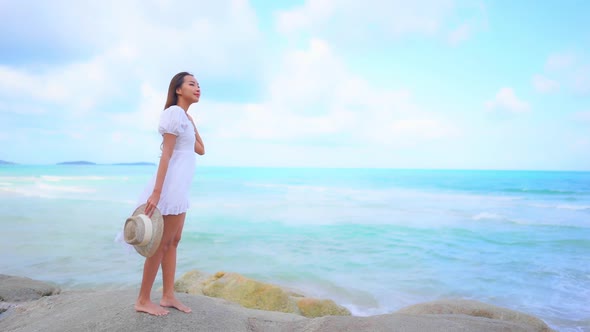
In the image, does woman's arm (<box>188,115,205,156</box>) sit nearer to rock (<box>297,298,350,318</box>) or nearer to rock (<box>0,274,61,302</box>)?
rock (<box>297,298,350,318</box>)

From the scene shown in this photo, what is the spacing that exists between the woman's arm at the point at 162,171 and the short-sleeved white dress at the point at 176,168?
55mm

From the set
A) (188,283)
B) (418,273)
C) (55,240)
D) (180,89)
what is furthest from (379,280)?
(55,240)

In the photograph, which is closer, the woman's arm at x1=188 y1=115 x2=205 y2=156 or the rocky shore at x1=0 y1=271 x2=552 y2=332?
the rocky shore at x1=0 y1=271 x2=552 y2=332

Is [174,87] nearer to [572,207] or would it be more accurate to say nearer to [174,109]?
[174,109]

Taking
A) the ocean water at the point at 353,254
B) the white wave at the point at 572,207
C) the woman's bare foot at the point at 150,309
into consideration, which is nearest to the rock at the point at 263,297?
the ocean water at the point at 353,254

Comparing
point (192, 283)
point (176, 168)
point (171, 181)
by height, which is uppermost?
point (176, 168)

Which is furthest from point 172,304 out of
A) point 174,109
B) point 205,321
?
point 174,109

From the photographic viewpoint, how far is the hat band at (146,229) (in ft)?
9.82

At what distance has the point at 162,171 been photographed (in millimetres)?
3197

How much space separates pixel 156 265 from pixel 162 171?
828 mm

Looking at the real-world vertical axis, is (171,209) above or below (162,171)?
below

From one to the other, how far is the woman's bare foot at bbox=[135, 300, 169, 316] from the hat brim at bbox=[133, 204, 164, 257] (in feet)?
1.80

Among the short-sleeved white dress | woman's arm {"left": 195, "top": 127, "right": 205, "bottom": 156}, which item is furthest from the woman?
woman's arm {"left": 195, "top": 127, "right": 205, "bottom": 156}

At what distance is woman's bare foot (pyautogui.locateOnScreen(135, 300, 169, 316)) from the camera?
336 cm
